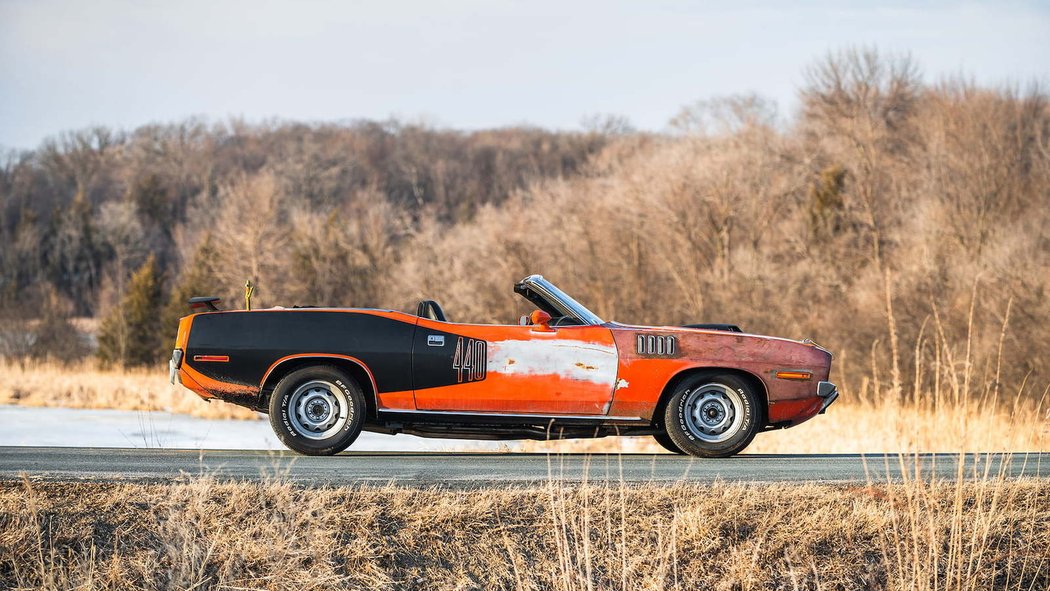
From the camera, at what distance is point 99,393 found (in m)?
26.6

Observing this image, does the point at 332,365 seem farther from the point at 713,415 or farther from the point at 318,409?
the point at 713,415

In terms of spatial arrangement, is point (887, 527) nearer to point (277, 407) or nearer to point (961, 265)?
point (277, 407)

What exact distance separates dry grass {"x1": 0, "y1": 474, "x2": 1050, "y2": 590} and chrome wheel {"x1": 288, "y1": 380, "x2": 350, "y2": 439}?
150 centimetres

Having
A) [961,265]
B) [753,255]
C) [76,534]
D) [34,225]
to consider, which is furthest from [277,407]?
[34,225]

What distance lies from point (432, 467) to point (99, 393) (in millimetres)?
20885

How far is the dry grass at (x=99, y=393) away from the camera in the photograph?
80.7 ft

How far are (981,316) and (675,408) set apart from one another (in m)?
17.9

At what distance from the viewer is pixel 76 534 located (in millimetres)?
6320

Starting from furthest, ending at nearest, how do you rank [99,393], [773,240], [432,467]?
[773,240]
[99,393]
[432,467]

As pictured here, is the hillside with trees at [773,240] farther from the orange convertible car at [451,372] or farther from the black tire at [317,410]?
the black tire at [317,410]

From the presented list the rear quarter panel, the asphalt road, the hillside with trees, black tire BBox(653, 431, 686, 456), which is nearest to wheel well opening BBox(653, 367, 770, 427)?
→ black tire BBox(653, 431, 686, 456)

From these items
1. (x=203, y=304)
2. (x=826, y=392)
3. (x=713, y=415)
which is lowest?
(x=713, y=415)

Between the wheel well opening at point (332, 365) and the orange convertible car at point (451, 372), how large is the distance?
1cm

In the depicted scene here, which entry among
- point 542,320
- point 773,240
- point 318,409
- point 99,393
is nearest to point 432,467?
point 318,409
